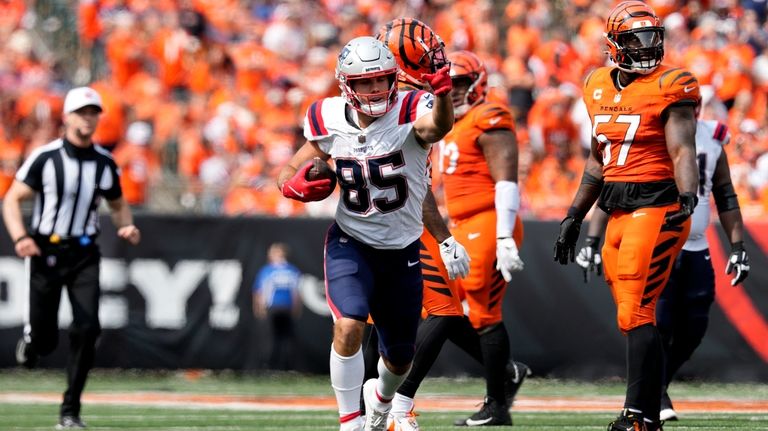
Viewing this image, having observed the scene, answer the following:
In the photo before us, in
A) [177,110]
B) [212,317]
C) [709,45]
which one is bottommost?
[212,317]

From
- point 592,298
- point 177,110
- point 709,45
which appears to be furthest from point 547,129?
point 177,110

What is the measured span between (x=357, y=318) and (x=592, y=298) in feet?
19.2

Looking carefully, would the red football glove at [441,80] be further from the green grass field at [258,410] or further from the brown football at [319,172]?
the green grass field at [258,410]

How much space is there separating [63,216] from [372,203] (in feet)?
10.5

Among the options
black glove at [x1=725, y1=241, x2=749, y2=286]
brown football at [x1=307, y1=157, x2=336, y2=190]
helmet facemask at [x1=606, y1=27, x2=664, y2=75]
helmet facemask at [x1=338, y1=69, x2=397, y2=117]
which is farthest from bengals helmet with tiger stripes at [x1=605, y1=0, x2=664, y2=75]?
brown football at [x1=307, y1=157, x2=336, y2=190]

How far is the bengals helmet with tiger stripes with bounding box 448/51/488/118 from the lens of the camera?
25.5 ft

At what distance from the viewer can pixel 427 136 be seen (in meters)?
5.90

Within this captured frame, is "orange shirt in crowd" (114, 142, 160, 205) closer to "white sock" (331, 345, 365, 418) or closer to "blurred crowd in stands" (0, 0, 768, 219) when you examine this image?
"blurred crowd in stands" (0, 0, 768, 219)

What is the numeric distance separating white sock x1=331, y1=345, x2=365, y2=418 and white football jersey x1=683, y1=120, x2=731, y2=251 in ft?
8.67

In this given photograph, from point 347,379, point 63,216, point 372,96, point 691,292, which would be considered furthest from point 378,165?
point 63,216

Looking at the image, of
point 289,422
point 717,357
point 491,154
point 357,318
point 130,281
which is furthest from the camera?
point 130,281

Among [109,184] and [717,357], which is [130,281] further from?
[717,357]

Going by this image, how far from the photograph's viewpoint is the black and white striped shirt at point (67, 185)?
8.55 meters

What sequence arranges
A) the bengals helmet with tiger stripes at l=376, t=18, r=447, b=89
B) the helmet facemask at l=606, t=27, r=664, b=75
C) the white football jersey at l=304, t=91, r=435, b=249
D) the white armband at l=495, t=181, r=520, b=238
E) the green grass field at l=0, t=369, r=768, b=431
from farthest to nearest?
1. the green grass field at l=0, t=369, r=768, b=431
2. the white armband at l=495, t=181, r=520, b=238
3. the bengals helmet with tiger stripes at l=376, t=18, r=447, b=89
4. the helmet facemask at l=606, t=27, r=664, b=75
5. the white football jersey at l=304, t=91, r=435, b=249
